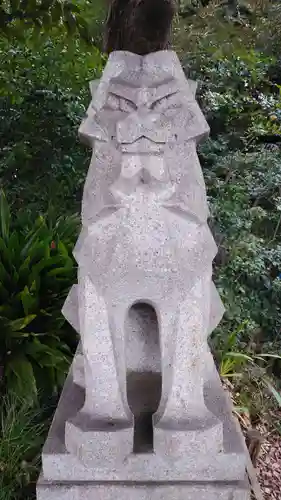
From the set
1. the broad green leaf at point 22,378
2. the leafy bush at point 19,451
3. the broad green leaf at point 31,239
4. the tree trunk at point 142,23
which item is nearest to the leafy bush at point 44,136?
the broad green leaf at point 31,239

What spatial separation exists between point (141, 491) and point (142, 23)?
1.78 metres

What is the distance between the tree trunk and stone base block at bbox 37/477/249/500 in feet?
5.35

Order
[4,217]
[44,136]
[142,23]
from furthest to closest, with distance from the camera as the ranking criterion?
[44,136] → [4,217] → [142,23]

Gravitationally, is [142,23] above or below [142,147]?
above

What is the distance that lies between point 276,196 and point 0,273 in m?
2.15

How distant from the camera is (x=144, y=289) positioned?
61.6 inches

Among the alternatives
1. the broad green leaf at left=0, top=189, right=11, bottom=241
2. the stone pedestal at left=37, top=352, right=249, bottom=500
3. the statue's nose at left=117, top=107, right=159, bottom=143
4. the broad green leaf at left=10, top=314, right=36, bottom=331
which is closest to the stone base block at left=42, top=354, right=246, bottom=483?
the stone pedestal at left=37, top=352, right=249, bottom=500

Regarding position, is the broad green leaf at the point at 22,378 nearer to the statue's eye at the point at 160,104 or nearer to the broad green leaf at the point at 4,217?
the broad green leaf at the point at 4,217

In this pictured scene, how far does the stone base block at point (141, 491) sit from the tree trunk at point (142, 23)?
163 centimetres

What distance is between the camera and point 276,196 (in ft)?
13.4

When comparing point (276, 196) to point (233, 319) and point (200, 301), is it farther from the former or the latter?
point (200, 301)

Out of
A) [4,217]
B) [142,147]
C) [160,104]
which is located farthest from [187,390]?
[4,217]

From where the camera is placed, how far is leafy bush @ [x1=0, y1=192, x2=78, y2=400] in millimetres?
2793

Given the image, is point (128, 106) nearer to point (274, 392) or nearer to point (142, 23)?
point (142, 23)
